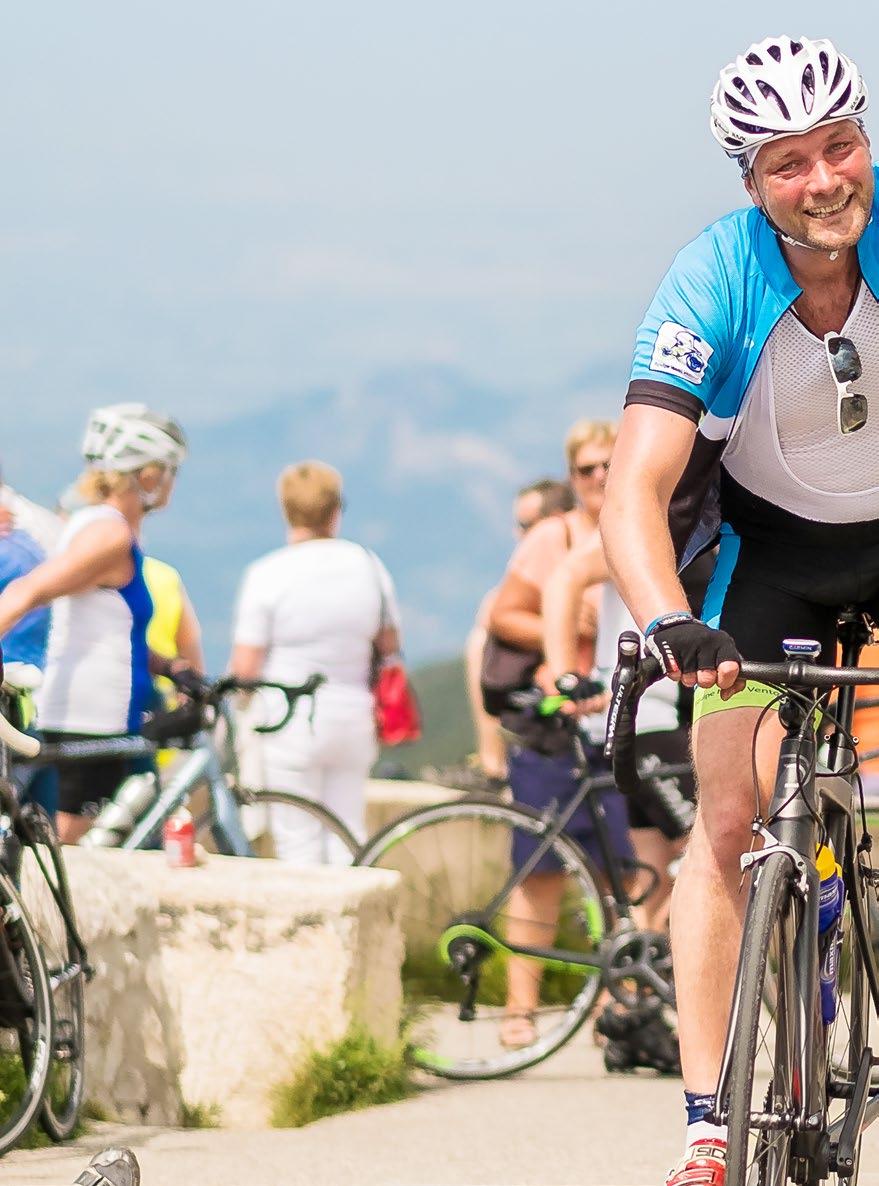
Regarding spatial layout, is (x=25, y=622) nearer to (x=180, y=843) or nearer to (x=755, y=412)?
(x=180, y=843)

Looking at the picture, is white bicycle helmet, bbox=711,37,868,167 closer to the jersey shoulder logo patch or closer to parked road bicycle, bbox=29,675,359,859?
the jersey shoulder logo patch

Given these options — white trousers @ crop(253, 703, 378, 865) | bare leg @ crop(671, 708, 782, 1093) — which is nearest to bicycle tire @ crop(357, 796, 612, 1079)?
white trousers @ crop(253, 703, 378, 865)

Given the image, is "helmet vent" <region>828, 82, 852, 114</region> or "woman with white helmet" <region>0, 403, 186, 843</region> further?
"woman with white helmet" <region>0, 403, 186, 843</region>

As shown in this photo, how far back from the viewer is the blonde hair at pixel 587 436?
7855 mm

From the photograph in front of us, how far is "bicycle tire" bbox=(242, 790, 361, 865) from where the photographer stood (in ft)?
27.5

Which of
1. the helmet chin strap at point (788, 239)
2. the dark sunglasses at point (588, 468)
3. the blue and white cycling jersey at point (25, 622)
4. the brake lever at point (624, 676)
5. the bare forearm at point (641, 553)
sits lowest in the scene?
the brake lever at point (624, 676)

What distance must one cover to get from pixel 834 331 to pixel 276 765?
4.89 metres

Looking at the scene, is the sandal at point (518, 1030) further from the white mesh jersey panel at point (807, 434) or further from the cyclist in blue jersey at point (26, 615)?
the white mesh jersey panel at point (807, 434)

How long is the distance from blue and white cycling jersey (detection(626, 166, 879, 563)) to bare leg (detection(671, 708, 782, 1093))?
1.52ft

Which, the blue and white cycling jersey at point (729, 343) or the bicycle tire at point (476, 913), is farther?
the bicycle tire at point (476, 913)

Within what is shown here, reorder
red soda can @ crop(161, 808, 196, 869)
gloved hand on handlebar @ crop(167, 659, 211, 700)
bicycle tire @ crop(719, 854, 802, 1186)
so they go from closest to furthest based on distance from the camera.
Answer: bicycle tire @ crop(719, 854, 802, 1186) → red soda can @ crop(161, 808, 196, 869) → gloved hand on handlebar @ crop(167, 659, 211, 700)

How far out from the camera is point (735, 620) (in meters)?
4.32

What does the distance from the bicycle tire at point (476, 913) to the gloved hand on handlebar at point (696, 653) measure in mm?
3606

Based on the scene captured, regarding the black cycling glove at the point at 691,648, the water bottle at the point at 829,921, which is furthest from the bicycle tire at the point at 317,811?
the black cycling glove at the point at 691,648
